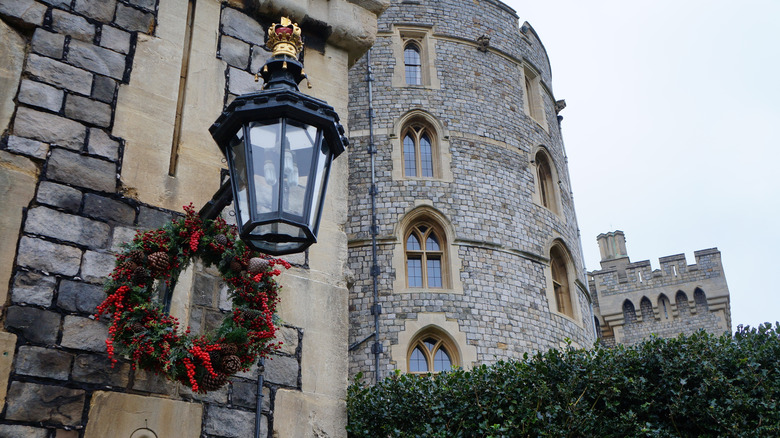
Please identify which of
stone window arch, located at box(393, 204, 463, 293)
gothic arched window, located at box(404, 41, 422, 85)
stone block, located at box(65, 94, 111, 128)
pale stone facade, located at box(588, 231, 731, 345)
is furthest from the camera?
pale stone facade, located at box(588, 231, 731, 345)

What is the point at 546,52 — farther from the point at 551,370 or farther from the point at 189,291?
the point at 189,291

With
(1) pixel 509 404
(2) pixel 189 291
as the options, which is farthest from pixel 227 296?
(1) pixel 509 404

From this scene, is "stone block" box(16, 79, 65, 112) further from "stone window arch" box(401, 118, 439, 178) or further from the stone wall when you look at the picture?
the stone wall

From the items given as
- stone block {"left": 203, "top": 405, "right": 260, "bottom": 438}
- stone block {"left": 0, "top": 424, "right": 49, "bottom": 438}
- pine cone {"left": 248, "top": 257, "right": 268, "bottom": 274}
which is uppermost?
pine cone {"left": 248, "top": 257, "right": 268, "bottom": 274}

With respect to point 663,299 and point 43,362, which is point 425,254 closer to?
point 43,362

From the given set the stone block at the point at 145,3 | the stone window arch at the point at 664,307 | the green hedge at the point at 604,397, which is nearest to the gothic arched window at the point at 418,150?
the green hedge at the point at 604,397

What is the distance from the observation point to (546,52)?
836 inches

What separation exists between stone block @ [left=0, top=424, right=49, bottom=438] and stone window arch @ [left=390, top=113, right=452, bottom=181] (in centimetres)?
1316

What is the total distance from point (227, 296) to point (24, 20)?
1.82 meters

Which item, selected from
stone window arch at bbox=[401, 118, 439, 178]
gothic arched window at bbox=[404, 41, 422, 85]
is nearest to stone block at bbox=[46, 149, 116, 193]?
stone window arch at bbox=[401, 118, 439, 178]

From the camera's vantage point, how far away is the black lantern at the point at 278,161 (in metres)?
Answer: 2.86

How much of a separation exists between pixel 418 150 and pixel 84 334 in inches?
535

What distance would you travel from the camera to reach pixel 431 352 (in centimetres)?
1481

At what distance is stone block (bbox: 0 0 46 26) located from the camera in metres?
3.92
